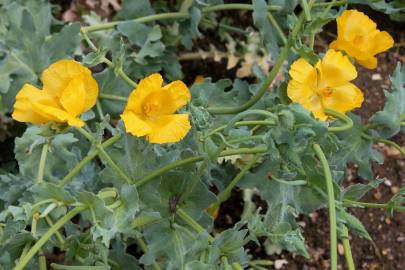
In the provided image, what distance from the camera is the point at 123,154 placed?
129 cm

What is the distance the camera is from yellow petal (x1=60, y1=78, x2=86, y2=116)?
1135 mm

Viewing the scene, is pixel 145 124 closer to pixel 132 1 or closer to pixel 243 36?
pixel 132 1

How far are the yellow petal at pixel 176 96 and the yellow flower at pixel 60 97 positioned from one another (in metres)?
0.12

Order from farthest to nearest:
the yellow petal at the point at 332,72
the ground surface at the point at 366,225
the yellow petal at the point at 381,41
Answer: the ground surface at the point at 366,225, the yellow petal at the point at 381,41, the yellow petal at the point at 332,72

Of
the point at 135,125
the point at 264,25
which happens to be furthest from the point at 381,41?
the point at 135,125

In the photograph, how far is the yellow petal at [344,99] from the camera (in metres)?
1.30

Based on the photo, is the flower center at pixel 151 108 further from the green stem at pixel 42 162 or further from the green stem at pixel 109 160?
the green stem at pixel 42 162

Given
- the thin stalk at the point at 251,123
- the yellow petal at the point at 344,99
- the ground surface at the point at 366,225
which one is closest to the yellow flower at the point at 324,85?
the yellow petal at the point at 344,99

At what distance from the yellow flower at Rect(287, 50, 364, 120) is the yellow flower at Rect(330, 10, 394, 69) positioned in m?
0.07

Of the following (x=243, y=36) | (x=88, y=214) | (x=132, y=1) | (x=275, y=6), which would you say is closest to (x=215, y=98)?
(x=275, y=6)

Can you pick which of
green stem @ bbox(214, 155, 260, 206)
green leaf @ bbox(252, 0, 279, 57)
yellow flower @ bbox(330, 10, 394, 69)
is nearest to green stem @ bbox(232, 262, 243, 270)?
green stem @ bbox(214, 155, 260, 206)

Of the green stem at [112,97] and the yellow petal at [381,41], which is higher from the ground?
the yellow petal at [381,41]

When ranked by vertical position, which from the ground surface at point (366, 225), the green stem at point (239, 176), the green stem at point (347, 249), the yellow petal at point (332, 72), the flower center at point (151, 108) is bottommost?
the ground surface at point (366, 225)

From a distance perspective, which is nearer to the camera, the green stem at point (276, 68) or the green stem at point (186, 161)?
the green stem at point (186, 161)
